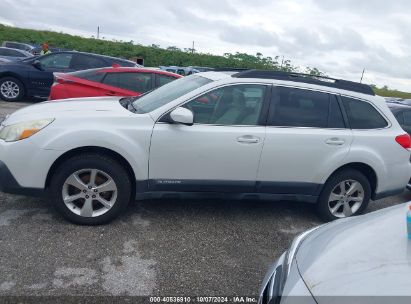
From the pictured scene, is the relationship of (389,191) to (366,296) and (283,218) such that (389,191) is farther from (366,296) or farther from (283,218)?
(366,296)

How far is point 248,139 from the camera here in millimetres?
4199

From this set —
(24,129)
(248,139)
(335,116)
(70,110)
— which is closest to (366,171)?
(335,116)

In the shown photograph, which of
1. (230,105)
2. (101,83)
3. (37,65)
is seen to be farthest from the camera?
(37,65)

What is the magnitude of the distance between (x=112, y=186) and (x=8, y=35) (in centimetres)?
4177

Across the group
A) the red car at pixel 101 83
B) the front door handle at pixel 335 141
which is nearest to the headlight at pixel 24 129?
the front door handle at pixel 335 141

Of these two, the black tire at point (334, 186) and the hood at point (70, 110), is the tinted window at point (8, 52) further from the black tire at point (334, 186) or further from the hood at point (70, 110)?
the black tire at point (334, 186)

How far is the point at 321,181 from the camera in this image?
4566mm

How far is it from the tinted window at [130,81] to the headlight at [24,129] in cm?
444

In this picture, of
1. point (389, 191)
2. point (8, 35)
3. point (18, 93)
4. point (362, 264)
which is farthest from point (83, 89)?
point (8, 35)

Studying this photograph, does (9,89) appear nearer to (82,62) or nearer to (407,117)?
(82,62)

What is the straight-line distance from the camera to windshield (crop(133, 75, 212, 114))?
4.32 m

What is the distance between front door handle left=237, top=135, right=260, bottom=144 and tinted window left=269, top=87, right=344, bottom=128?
0.87ft

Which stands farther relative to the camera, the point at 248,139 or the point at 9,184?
the point at 248,139

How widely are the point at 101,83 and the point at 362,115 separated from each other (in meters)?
5.22
